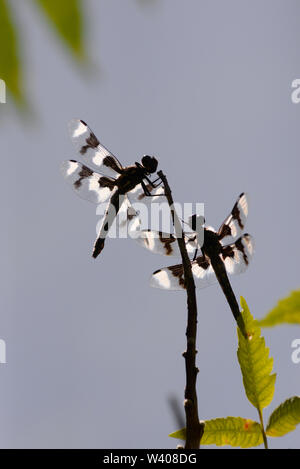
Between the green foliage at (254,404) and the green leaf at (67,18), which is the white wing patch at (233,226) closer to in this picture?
the green foliage at (254,404)

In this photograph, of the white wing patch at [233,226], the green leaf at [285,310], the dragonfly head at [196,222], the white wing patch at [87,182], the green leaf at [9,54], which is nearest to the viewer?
the green leaf at [9,54]

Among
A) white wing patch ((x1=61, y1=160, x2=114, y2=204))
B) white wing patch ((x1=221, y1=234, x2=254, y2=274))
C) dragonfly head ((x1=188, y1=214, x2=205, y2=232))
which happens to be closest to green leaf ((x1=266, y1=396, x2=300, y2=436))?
dragonfly head ((x1=188, y1=214, x2=205, y2=232))

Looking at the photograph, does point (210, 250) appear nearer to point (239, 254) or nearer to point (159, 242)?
point (159, 242)

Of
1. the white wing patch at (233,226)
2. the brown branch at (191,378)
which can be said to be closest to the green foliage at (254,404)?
the brown branch at (191,378)

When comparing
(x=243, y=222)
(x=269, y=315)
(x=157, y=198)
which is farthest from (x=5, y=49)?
(x=243, y=222)

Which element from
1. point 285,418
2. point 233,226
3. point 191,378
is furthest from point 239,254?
point 191,378

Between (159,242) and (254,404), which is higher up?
(159,242)
